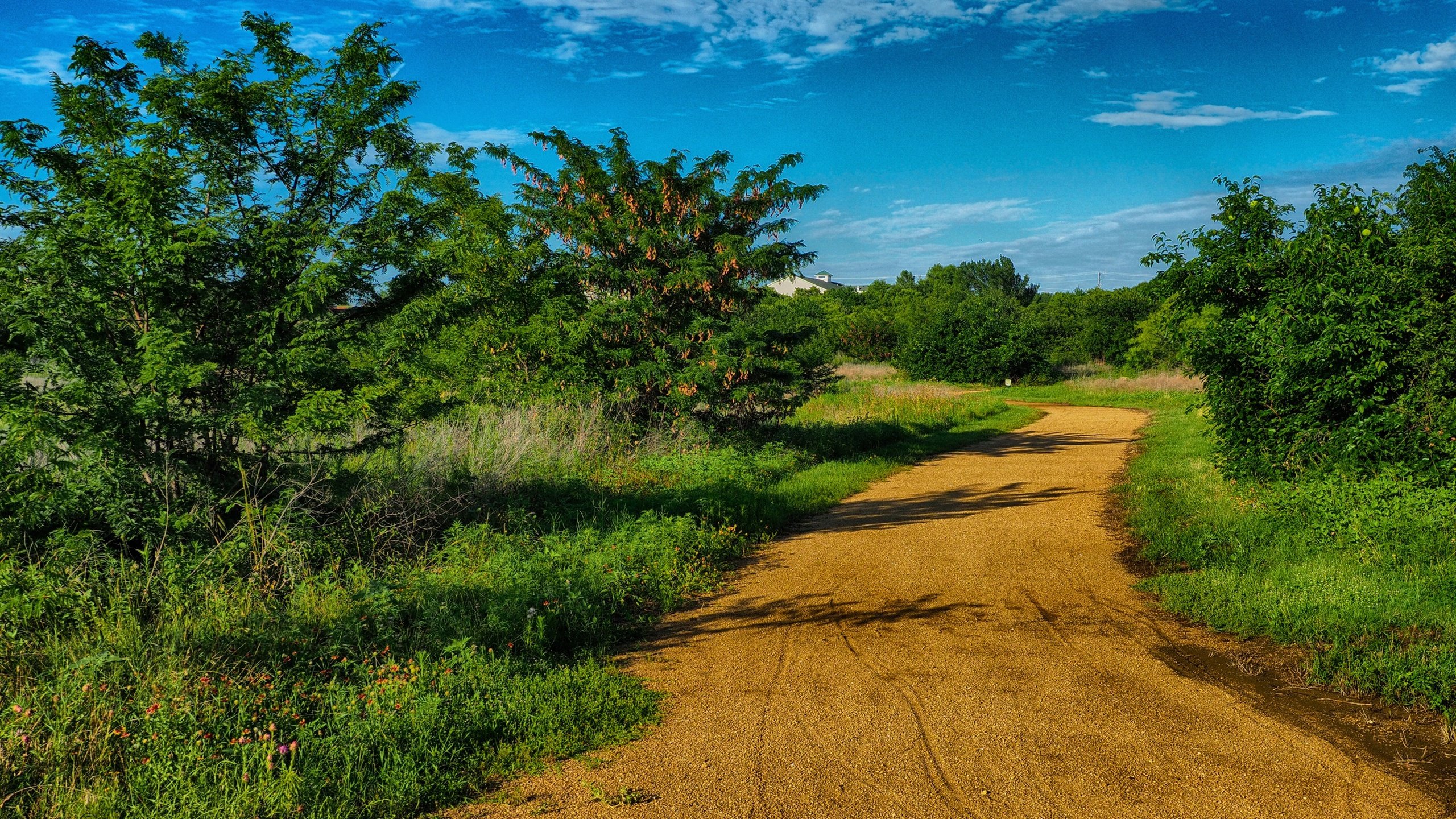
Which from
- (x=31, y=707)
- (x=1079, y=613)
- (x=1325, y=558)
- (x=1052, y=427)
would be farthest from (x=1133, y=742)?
(x=1052, y=427)

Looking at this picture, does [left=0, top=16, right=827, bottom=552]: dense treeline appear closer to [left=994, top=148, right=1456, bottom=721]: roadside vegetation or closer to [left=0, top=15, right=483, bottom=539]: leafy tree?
[left=0, top=15, right=483, bottom=539]: leafy tree

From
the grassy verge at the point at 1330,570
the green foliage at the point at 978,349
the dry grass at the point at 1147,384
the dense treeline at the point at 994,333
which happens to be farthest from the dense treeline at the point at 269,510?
the green foliage at the point at 978,349

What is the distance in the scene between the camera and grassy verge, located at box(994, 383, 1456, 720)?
507 centimetres

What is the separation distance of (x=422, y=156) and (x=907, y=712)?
6320 mm

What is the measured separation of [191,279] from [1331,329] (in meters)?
10.8

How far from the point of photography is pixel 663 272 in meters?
15.4

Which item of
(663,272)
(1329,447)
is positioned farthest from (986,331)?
(1329,447)

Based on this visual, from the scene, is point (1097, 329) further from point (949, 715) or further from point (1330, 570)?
point (949, 715)

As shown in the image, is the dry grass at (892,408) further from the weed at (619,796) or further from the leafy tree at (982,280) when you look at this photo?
the leafy tree at (982,280)

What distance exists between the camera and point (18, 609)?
4.57 m

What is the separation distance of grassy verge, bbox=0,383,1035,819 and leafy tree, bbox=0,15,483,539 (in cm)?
66

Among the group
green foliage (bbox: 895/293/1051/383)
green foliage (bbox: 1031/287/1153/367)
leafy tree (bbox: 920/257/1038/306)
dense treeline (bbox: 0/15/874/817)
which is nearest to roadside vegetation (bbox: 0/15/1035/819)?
dense treeline (bbox: 0/15/874/817)

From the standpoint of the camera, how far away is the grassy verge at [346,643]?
3.65 meters

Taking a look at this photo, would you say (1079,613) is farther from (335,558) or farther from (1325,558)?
(335,558)
